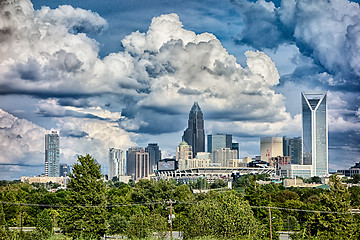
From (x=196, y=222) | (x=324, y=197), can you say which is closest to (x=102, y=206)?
(x=196, y=222)

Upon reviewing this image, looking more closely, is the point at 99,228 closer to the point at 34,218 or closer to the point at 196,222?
the point at 196,222

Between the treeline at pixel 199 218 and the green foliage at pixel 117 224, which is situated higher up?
the treeline at pixel 199 218

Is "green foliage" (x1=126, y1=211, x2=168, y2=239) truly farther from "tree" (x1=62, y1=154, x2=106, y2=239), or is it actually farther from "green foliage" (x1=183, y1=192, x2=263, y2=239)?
"green foliage" (x1=183, y1=192, x2=263, y2=239)

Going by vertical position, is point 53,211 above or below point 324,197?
below

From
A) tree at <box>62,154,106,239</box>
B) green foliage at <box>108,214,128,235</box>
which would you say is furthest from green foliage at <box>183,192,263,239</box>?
green foliage at <box>108,214,128,235</box>

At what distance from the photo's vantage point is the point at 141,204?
101125mm

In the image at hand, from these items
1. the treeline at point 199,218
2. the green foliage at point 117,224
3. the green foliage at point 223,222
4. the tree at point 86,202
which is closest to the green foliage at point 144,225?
the treeline at point 199,218

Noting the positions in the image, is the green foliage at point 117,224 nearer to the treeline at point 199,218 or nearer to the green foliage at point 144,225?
the treeline at point 199,218

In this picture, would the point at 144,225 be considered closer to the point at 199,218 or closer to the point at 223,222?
the point at 199,218

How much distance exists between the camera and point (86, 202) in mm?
61156

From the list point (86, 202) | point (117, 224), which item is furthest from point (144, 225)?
point (117, 224)

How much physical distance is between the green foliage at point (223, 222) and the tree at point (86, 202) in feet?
41.8

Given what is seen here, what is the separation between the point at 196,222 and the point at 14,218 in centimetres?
4495

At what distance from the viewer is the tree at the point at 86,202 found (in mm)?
60438
